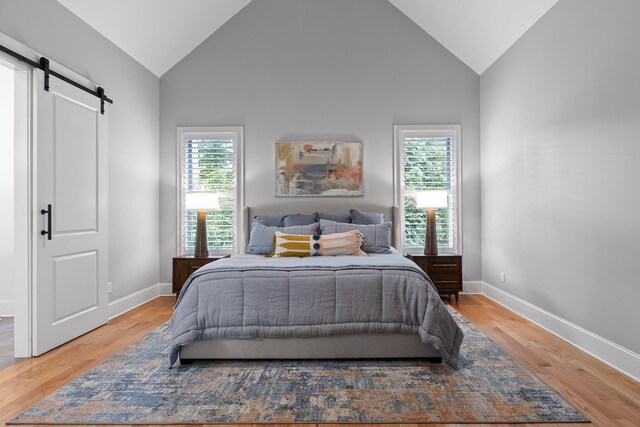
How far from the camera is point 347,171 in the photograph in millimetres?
5434

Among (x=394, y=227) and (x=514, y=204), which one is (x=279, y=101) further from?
(x=514, y=204)

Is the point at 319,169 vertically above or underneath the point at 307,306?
above

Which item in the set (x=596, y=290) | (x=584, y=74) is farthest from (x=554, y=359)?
(x=584, y=74)

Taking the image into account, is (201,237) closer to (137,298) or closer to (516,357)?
(137,298)

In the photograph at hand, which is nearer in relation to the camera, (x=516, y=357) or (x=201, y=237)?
(x=516, y=357)

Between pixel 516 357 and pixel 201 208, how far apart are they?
3664 mm

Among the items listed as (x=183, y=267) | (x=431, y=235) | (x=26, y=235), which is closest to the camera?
(x=26, y=235)

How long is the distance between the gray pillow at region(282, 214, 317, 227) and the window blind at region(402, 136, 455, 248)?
1.30m

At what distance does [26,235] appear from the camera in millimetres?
3201

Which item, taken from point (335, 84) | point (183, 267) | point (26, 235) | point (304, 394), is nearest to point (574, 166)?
point (304, 394)

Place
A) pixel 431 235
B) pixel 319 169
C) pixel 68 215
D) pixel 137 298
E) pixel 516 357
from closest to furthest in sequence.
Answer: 1. pixel 516 357
2. pixel 68 215
3. pixel 137 298
4. pixel 431 235
5. pixel 319 169

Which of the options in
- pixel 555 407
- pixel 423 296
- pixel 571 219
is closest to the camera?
pixel 555 407

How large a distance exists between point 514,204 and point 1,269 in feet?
18.1

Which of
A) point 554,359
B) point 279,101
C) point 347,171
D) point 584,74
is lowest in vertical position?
point 554,359
